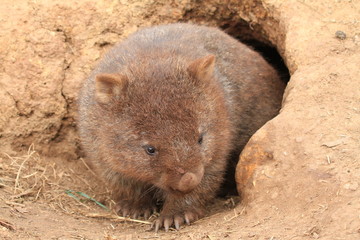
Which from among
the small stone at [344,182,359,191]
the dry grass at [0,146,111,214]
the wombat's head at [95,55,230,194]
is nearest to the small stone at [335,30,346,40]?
the wombat's head at [95,55,230,194]

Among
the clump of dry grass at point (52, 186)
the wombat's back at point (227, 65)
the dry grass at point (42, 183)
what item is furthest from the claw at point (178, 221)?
the wombat's back at point (227, 65)

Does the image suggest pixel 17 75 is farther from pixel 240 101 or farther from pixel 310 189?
pixel 310 189

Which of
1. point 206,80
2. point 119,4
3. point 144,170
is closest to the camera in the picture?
point 144,170

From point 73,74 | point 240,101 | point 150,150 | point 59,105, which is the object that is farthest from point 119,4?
point 150,150

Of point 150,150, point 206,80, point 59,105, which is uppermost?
point 206,80

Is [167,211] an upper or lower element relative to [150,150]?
lower

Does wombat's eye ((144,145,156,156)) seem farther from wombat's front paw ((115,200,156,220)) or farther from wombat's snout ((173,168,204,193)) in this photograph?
wombat's front paw ((115,200,156,220))

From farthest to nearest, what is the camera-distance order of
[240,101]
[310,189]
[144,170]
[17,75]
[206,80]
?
[17,75] < [240,101] < [206,80] < [144,170] < [310,189]
